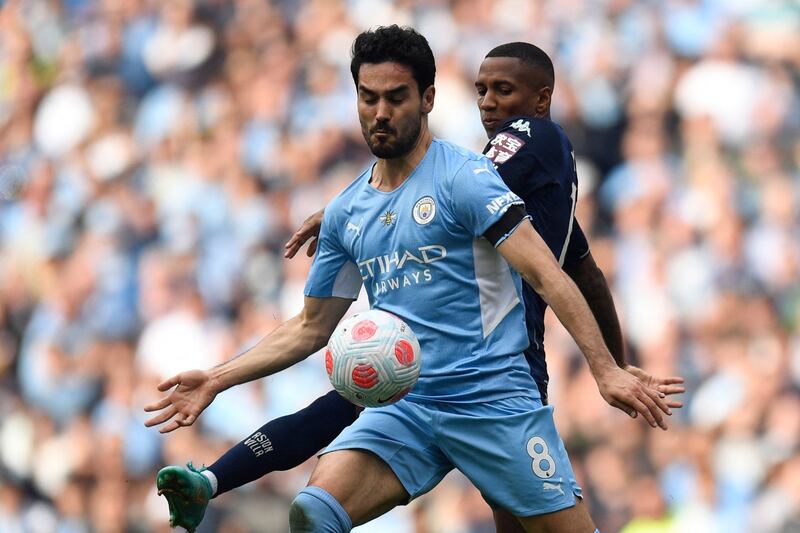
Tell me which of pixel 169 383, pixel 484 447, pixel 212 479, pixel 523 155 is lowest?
pixel 212 479

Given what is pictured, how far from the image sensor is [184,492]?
4.82 m

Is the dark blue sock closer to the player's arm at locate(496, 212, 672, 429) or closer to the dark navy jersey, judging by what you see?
the dark navy jersey

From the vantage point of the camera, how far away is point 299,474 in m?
9.05

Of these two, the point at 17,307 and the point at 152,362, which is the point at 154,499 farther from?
the point at 17,307

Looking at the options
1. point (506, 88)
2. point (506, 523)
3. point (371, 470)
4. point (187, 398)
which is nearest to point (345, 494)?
point (371, 470)

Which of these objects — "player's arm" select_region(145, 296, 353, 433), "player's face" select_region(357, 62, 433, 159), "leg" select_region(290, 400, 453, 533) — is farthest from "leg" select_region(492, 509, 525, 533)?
"player's face" select_region(357, 62, 433, 159)

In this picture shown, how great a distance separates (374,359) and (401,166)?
80 cm

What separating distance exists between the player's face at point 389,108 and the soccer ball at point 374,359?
0.62 metres

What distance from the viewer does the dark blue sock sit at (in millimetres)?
5098

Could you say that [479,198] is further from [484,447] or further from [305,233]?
[305,233]

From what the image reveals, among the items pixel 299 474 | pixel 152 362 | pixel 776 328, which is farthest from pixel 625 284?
pixel 152 362

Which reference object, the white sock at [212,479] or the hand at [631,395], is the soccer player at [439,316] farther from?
the white sock at [212,479]

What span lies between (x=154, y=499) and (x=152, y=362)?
3.37 ft

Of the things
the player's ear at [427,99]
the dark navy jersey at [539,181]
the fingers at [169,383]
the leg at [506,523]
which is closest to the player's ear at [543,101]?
the dark navy jersey at [539,181]
